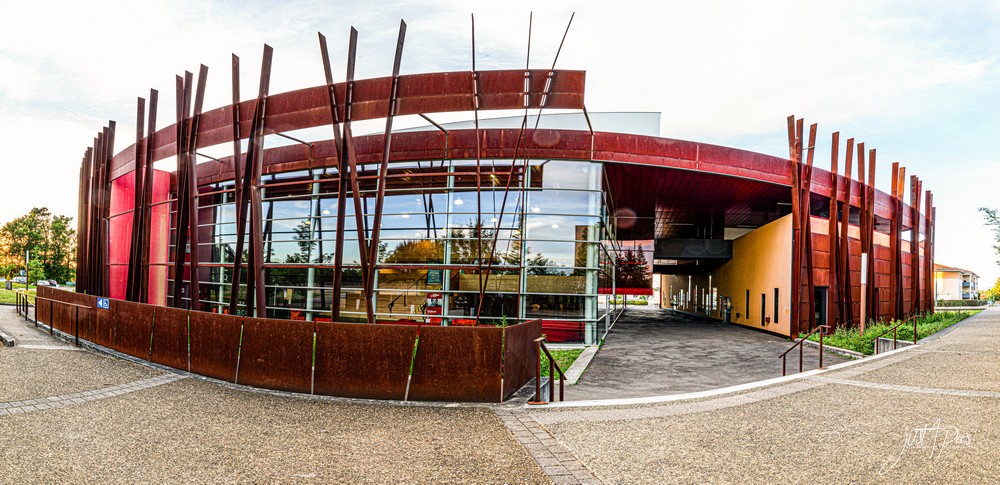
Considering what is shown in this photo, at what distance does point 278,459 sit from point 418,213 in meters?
13.3

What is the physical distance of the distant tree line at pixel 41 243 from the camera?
2371 inches

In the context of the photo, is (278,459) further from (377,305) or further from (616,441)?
(377,305)

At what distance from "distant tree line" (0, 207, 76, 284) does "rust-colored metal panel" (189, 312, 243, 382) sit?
207ft

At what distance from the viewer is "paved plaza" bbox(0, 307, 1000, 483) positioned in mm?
5664

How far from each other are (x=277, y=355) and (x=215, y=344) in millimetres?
1840

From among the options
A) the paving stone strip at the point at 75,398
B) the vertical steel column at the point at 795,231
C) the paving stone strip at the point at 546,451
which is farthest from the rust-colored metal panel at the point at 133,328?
the vertical steel column at the point at 795,231

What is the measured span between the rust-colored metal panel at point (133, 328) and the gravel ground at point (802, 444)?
33.9 ft

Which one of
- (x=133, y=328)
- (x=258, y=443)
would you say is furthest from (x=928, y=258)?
(x=133, y=328)

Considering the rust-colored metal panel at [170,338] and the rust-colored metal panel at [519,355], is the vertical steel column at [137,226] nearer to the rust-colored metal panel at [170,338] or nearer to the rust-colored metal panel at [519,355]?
the rust-colored metal panel at [170,338]

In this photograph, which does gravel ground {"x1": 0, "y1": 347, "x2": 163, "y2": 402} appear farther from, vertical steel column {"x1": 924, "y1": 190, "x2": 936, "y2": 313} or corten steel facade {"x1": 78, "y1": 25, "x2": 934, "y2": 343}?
vertical steel column {"x1": 924, "y1": 190, "x2": 936, "y2": 313}

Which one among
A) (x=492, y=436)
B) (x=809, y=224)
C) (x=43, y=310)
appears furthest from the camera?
(x=809, y=224)

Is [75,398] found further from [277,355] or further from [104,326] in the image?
[104,326]

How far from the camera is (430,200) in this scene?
62.0 ft

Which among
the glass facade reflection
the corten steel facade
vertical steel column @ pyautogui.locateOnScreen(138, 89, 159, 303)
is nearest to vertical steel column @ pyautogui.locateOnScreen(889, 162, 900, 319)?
the corten steel facade
